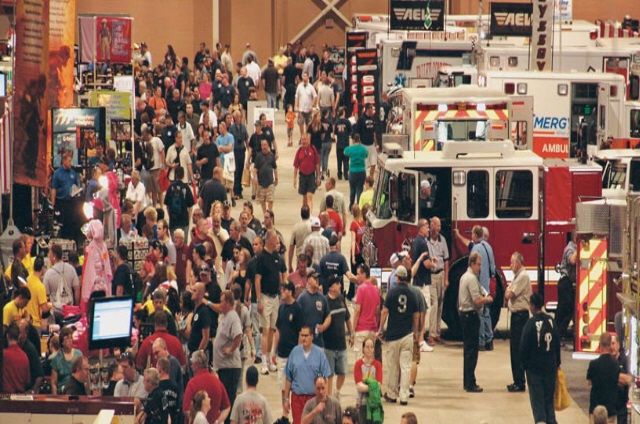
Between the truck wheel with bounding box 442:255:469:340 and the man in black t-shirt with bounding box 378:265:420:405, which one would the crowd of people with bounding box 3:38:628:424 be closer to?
the man in black t-shirt with bounding box 378:265:420:405

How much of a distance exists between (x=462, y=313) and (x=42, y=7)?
889 centimetres

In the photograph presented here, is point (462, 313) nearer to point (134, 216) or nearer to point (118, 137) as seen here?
point (134, 216)

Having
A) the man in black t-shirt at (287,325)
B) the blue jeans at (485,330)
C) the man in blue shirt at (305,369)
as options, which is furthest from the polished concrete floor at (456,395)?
the man in blue shirt at (305,369)

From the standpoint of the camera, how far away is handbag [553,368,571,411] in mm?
17484

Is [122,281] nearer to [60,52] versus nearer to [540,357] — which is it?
[540,357]

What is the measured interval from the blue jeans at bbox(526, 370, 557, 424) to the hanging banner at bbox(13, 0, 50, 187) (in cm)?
971

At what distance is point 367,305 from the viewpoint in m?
19.1

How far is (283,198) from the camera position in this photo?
3350 centimetres

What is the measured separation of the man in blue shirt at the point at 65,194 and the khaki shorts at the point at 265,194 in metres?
4.21

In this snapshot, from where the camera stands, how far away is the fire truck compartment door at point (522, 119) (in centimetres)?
2708

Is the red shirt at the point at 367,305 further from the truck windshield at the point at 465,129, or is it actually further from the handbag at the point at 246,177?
the handbag at the point at 246,177

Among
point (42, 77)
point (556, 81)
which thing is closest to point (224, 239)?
point (42, 77)

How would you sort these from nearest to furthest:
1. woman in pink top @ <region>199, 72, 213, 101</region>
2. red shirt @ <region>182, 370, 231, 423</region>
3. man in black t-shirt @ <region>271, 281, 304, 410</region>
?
1. red shirt @ <region>182, 370, 231, 423</region>
2. man in black t-shirt @ <region>271, 281, 304, 410</region>
3. woman in pink top @ <region>199, 72, 213, 101</region>

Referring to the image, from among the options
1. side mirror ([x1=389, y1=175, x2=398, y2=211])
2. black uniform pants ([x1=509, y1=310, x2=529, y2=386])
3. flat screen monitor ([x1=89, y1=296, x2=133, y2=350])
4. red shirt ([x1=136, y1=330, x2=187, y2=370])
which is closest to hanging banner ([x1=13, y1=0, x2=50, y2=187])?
side mirror ([x1=389, y1=175, x2=398, y2=211])
